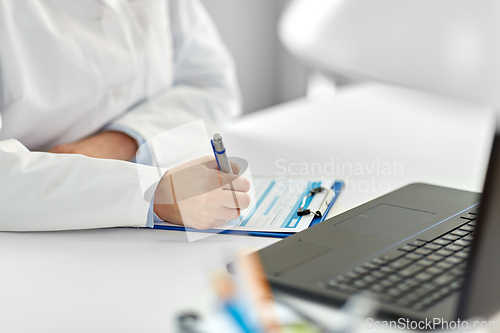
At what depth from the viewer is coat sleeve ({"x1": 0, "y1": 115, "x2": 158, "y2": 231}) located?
474mm

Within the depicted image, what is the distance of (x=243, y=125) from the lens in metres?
0.93

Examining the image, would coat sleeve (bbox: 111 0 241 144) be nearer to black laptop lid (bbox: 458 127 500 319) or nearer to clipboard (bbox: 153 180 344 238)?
clipboard (bbox: 153 180 344 238)

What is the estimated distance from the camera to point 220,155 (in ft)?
1.55

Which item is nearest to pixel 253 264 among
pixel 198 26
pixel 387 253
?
pixel 387 253

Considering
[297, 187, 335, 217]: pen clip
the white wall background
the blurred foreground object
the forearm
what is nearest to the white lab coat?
the forearm

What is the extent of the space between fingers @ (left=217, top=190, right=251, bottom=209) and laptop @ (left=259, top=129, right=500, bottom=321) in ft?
0.26

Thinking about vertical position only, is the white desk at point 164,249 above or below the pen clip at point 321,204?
below

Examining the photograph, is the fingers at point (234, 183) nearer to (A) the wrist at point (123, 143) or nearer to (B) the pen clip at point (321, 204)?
(B) the pen clip at point (321, 204)

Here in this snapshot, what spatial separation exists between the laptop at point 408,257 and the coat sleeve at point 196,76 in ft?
1.36

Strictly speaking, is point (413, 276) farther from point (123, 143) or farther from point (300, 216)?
point (123, 143)

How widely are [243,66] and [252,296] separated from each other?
217cm

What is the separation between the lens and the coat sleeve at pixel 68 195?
474mm

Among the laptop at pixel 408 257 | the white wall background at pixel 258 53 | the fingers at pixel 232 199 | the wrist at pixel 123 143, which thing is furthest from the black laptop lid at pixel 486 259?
the white wall background at pixel 258 53

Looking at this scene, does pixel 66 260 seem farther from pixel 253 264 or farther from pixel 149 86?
pixel 149 86
